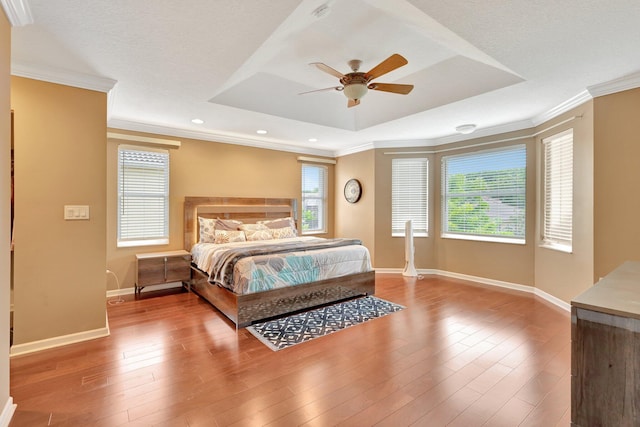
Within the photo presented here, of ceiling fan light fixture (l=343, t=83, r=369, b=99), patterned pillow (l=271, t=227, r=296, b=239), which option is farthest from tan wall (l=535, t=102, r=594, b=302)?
patterned pillow (l=271, t=227, r=296, b=239)

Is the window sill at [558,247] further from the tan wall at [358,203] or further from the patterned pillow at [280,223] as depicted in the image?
the patterned pillow at [280,223]

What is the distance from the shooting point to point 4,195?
1.75 metres

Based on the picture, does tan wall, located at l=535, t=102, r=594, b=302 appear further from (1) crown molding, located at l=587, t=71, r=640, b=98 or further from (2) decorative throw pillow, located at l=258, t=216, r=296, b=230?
(2) decorative throw pillow, located at l=258, t=216, r=296, b=230

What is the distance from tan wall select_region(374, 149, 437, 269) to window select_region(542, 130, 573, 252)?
187 centimetres

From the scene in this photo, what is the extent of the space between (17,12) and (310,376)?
3.02 metres

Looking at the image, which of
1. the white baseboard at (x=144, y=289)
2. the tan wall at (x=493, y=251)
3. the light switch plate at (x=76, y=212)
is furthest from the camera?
the tan wall at (x=493, y=251)

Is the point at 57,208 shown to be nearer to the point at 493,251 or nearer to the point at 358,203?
the point at 358,203

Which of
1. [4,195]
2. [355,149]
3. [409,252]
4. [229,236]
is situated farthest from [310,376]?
[355,149]

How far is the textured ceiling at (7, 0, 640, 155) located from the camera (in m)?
1.90

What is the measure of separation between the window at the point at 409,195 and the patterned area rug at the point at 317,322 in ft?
7.02

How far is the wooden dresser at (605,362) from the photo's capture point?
0.99 m

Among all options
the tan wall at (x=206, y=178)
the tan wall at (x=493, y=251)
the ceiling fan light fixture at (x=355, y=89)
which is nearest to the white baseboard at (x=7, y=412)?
the tan wall at (x=206, y=178)

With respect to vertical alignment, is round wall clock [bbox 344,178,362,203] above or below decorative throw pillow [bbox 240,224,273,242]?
above

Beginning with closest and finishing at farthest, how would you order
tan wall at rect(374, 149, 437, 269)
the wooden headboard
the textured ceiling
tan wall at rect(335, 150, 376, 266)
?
the textured ceiling, the wooden headboard, tan wall at rect(374, 149, 437, 269), tan wall at rect(335, 150, 376, 266)
